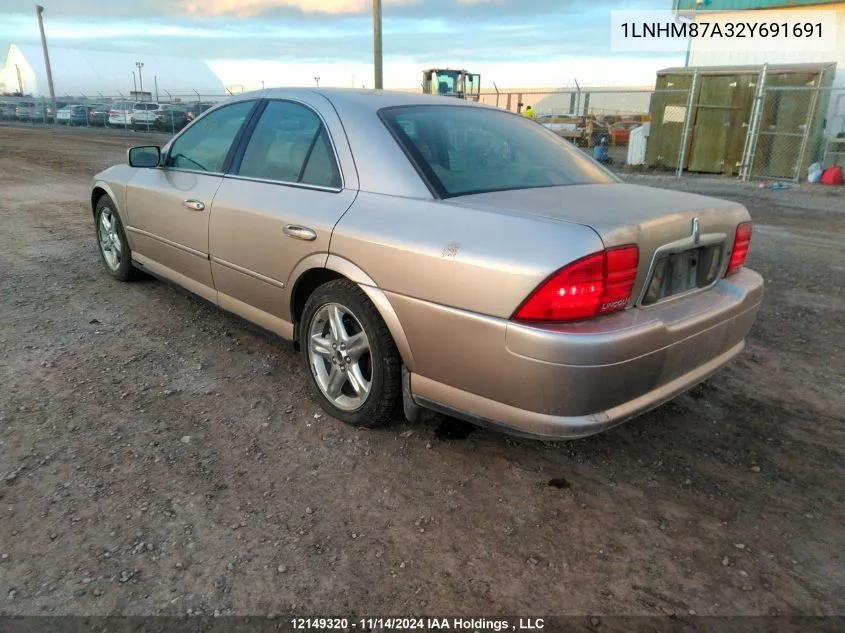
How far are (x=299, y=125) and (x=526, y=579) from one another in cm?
249

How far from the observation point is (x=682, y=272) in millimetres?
2584

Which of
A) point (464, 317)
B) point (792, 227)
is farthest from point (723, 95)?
point (464, 317)

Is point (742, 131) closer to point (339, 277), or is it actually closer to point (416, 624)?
point (339, 277)

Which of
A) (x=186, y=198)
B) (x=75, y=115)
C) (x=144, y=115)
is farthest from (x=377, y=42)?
(x=75, y=115)

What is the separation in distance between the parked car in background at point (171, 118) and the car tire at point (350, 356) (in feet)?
103

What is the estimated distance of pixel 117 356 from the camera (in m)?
3.84

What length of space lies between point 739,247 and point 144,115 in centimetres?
3439

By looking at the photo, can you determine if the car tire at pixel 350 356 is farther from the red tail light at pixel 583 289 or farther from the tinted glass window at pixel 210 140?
the tinted glass window at pixel 210 140

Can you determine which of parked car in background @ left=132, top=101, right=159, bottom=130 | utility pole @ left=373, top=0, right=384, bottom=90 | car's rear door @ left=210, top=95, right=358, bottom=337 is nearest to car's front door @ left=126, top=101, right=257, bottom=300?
car's rear door @ left=210, top=95, right=358, bottom=337

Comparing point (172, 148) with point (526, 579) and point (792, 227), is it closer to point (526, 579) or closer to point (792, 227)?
point (526, 579)

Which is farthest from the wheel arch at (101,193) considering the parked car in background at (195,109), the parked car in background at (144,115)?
the parked car in background at (144,115)

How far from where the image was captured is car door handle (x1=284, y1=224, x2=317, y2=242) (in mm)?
2975

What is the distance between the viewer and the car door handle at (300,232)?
297 centimetres

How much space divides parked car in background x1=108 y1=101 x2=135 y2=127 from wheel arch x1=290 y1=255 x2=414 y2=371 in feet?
113
